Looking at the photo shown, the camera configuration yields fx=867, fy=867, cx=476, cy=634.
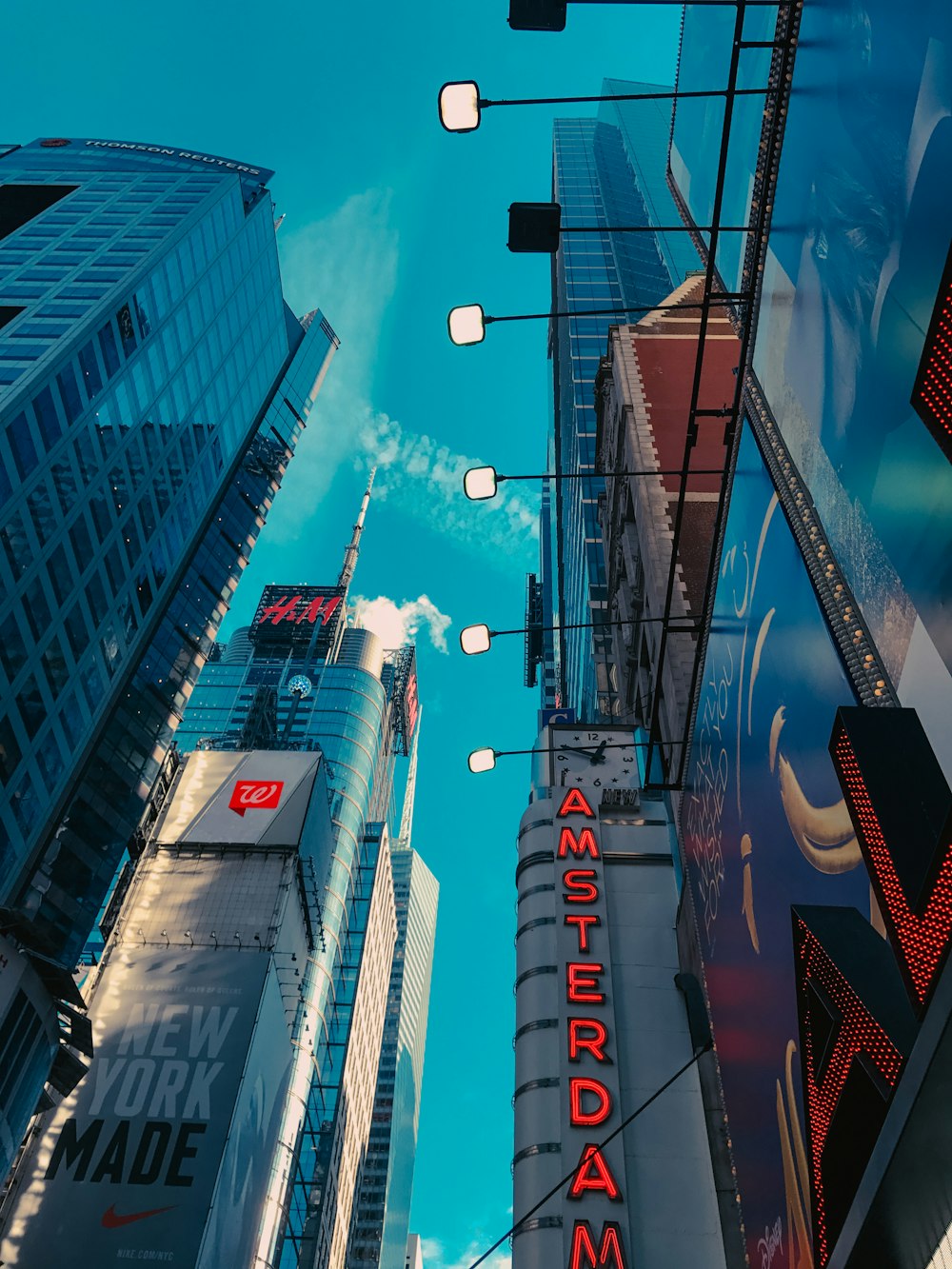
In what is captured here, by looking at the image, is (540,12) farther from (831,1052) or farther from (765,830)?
(831,1052)

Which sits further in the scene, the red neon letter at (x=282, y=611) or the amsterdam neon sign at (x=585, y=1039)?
the red neon letter at (x=282, y=611)

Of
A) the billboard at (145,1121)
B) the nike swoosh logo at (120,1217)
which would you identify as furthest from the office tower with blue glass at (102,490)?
the nike swoosh logo at (120,1217)

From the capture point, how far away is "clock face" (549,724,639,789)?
25.3m

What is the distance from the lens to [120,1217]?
120 ft

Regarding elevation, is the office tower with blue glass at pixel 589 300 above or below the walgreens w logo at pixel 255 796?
above

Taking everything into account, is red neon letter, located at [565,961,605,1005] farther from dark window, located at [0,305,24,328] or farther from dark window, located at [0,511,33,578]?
dark window, located at [0,305,24,328]

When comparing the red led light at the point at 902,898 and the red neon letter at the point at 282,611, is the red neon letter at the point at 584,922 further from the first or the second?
the red neon letter at the point at 282,611

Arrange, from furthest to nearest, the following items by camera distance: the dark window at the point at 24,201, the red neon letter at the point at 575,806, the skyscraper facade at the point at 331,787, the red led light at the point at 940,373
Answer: the skyscraper facade at the point at 331,787
the dark window at the point at 24,201
the red neon letter at the point at 575,806
the red led light at the point at 940,373

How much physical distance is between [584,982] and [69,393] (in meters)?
56.1

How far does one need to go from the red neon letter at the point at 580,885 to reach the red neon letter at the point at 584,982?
1.74 m

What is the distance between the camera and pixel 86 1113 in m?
41.0

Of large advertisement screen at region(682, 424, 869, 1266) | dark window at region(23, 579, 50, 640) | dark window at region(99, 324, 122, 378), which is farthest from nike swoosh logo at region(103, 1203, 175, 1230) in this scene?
dark window at region(99, 324, 122, 378)

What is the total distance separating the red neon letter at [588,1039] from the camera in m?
17.0

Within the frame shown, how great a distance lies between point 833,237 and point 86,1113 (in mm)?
47863
